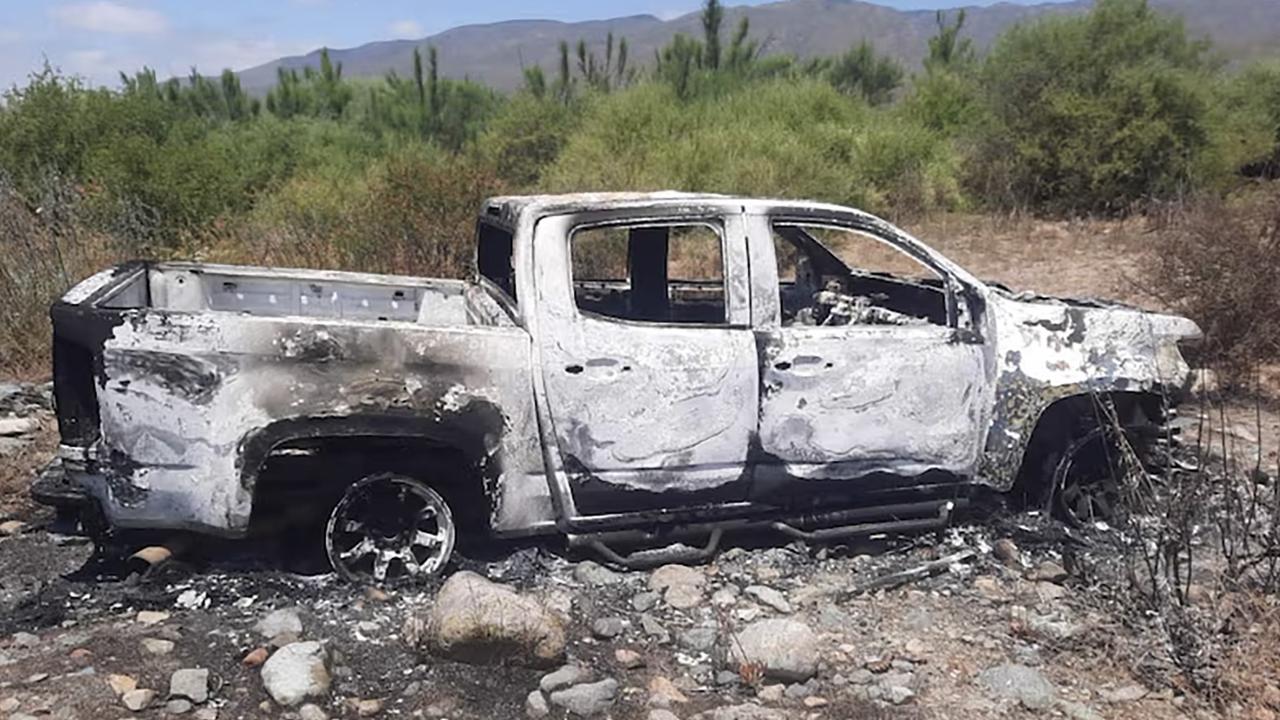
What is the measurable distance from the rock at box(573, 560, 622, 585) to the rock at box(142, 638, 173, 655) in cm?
167

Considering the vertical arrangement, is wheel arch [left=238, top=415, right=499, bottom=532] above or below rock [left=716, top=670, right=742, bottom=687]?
above

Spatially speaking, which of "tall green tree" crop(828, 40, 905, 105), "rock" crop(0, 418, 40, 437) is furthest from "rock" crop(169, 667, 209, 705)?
"tall green tree" crop(828, 40, 905, 105)

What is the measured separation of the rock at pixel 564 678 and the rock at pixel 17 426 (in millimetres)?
4307

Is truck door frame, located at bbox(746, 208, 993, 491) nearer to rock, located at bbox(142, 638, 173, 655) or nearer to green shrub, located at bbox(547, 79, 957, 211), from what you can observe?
rock, located at bbox(142, 638, 173, 655)

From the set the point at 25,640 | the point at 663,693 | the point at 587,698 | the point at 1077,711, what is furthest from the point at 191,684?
the point at 1077,711

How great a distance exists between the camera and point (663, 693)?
365 cm

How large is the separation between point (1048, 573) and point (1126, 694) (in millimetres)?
1006

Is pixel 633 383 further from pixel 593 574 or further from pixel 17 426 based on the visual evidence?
pixel 17 426

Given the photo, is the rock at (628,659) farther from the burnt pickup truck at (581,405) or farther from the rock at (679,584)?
the burnt pickup truck at (581,405)

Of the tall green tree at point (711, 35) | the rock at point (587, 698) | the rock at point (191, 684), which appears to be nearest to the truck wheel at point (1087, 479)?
the rock at point (587, 698)

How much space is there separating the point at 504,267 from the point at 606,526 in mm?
1316

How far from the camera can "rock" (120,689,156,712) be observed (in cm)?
337

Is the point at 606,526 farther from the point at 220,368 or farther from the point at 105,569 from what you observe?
the point at 105,569

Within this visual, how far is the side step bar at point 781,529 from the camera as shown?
4.44m
